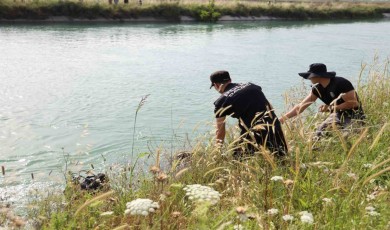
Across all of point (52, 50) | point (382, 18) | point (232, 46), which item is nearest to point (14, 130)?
point (52, 50)

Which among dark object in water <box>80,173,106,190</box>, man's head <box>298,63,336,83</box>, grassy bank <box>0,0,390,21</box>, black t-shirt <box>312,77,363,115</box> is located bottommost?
dark object in water <box>80,173,106,190</box>

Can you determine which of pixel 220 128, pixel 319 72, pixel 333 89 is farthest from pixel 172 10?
pixel 220 128

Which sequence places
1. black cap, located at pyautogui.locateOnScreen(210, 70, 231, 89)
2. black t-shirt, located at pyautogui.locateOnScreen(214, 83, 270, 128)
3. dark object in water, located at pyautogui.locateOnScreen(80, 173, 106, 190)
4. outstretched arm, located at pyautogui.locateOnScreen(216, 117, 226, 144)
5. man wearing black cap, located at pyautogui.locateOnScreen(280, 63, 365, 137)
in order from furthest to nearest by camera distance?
man wearing black cap, located at pyautogui.locateOnScreen(280, 63, 365, 137) < black cap, located at pyautogui.locateOnScreen(210, 70, 231, 89) < outstretched arm, located at pyautogui.locateOnScreen(216, 117, 226, 144) < black t-shirt, located at pyautogui.locateOnScreen(214, 83, 270, 128) < dark object in water, located at pyautogui.locateOnScreen(80, 173, 106, 190)

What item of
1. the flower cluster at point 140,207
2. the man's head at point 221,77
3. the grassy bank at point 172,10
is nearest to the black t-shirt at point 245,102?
the man's head at point 221,77

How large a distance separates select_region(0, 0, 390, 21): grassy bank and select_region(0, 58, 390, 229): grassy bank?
2741 centimetres

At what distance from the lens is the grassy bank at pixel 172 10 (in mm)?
28984

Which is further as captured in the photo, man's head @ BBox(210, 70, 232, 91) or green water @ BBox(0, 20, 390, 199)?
green water @ BBox(0, 20, 390, 199)

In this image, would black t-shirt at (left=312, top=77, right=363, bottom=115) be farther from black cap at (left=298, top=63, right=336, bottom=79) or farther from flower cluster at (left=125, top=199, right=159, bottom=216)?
flower cluster at (left=125, top=199, right=159, bottom=216)

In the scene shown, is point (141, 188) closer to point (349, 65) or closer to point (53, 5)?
point (349, 65)

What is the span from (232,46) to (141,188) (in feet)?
55.2

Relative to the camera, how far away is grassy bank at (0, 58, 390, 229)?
2.42 meters

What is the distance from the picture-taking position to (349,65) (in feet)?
50.1

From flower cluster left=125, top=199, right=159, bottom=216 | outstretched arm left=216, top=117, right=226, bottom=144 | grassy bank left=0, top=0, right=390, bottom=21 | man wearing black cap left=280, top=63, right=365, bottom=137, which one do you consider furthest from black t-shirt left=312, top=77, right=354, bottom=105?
grassy bank left=0, top=0, right=390, bottom=21

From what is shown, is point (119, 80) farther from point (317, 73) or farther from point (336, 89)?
point (336, 89)
